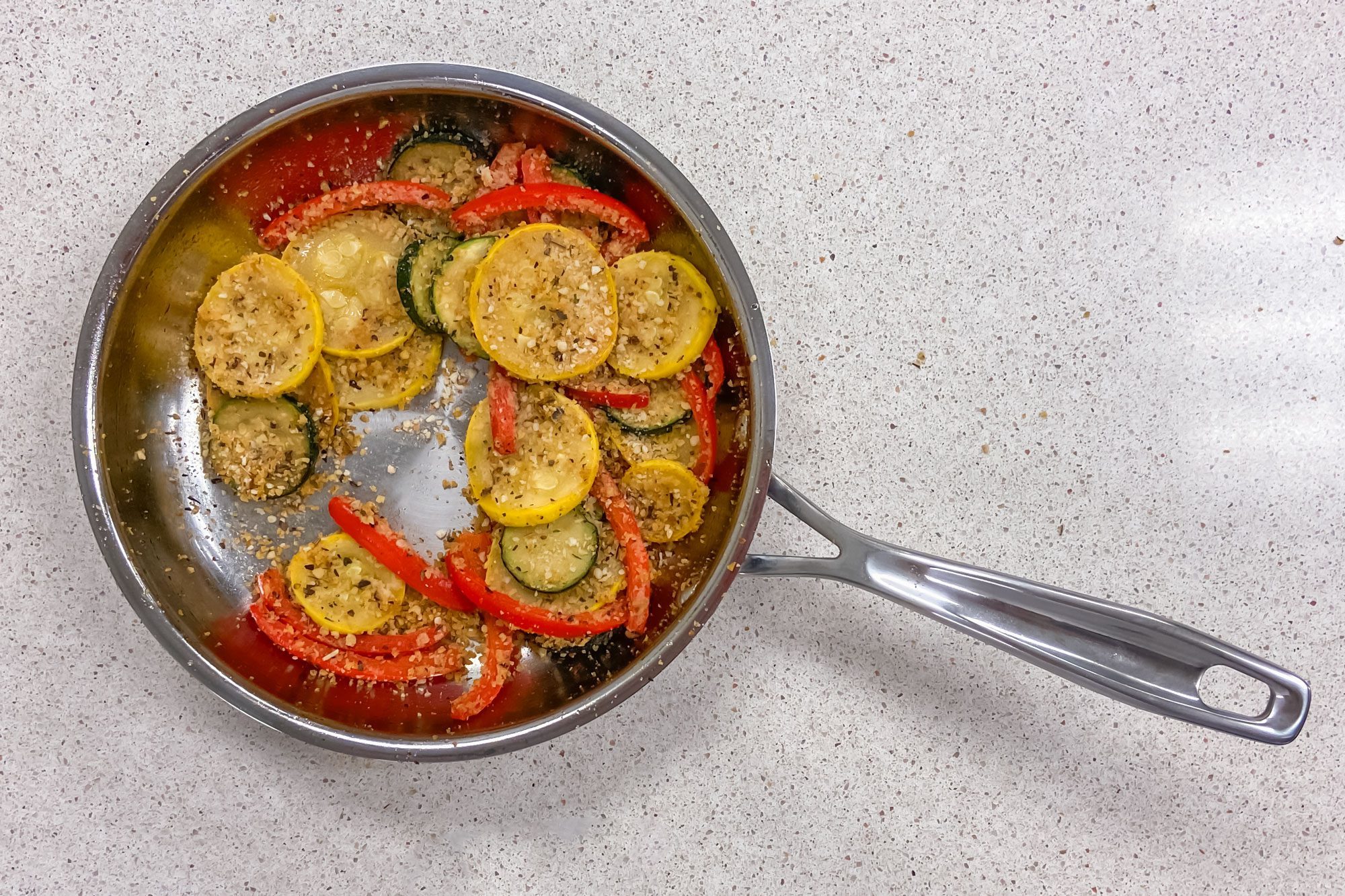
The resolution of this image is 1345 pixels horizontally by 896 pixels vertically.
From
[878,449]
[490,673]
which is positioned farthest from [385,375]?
[878,449]

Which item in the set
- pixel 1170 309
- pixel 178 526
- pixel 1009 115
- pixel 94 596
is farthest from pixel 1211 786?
pixel 94 596

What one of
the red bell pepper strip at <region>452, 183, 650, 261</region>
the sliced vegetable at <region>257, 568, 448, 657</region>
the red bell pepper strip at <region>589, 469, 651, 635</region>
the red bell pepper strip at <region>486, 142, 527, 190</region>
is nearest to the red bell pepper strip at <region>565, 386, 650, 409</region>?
the red bell pepper strip at <region>589, 469, 651, 635</region>

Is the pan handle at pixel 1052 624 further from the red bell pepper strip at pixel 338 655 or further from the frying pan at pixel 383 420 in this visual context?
the red bell pepper strip at pixel 338 655

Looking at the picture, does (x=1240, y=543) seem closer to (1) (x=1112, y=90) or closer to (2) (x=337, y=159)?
(1) (x=1112, y=90)

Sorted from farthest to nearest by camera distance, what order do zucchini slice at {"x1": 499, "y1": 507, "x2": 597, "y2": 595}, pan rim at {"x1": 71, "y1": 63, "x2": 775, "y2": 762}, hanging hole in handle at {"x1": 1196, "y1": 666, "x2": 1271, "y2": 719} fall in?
hanging hole in handle at {"x1": 1196, "y1": 666, "x2": 1271, "y2": 719} < zucchini slice at {"x1": 499, "y1": 507, "x2": 597, "y2": 595} < pan rim at {"x1": 71, "y1": 63, "x2": 775, "y2": 762}

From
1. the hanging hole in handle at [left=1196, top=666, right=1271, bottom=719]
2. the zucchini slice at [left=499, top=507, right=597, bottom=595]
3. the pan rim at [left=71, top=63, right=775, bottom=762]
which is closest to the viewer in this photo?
the pan rim at [left=71, top=63, right=775, bottom=762]

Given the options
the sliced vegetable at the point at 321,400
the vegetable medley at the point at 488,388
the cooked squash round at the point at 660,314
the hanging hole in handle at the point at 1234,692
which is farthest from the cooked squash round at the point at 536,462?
the hanging hole in handle at the point at 1234,692

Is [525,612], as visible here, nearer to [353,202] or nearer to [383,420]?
[383,420]

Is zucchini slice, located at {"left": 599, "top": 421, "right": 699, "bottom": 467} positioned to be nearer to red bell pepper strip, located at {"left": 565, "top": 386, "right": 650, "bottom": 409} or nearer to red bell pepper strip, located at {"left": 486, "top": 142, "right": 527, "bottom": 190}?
red bell pepper strip, located at {"left": 565, "top": 386, "right": 650, "bottom": 409}
